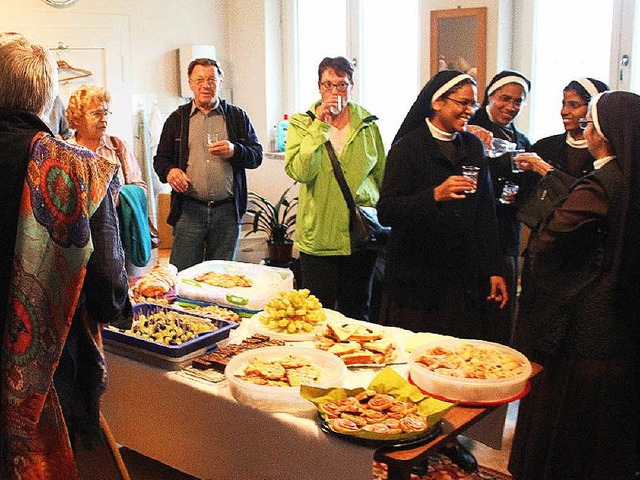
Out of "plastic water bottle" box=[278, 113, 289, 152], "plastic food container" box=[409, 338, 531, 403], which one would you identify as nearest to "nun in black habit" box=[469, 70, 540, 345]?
"plastic food container" box=[409, 338, 531, 403]

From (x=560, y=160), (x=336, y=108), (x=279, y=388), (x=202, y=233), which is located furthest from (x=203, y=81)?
(x=279, y=388)

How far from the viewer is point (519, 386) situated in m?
2.00

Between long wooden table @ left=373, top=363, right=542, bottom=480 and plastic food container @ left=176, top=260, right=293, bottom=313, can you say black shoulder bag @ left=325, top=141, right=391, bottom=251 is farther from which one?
long wooden table @ left=373, top=363, right=542, bottom=480

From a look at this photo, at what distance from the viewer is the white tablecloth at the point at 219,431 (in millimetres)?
1835

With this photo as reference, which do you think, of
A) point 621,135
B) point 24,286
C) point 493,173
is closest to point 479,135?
point 493,173

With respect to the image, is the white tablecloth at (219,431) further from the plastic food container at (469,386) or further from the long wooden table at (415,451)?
the plastic food container at (469,386)

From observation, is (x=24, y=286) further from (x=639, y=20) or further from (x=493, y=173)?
(x=639, y=20)

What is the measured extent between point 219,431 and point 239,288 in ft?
2.82

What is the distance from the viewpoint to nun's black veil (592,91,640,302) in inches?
89.7

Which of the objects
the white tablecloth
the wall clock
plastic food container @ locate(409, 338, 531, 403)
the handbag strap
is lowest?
the white tablecloth

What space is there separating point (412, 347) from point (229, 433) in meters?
0.61

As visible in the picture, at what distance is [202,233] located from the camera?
3.87 meters

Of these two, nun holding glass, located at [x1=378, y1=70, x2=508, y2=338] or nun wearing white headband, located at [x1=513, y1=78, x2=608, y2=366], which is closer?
nun holding glass, located at [x1=378, y1=70, x2=508, y2=338]

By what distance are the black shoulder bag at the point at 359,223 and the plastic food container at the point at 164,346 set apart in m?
0.94
